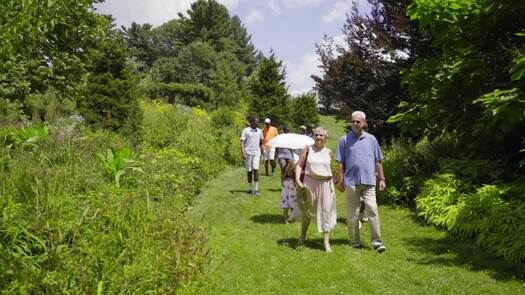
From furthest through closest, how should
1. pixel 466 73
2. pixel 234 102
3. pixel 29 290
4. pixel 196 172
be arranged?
pixel 234 102 < pixel 196 172 < pixel 466 73 < pixel 29 290

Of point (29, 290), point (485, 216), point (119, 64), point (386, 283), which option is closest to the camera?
point (29, 290)

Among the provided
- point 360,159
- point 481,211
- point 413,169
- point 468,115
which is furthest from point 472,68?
point 360,159

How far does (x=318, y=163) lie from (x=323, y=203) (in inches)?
24.8

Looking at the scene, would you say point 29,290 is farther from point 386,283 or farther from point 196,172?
point 196,172

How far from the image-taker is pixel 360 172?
24.2ft

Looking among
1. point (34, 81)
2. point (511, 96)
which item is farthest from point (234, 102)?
point (511, 96)

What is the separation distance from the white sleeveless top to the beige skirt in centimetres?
14

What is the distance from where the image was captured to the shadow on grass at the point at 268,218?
9828 mm

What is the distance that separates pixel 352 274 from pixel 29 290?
3.99m

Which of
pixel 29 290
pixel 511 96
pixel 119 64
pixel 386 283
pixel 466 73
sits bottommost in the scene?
pixel 386 283

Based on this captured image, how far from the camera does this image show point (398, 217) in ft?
33.0

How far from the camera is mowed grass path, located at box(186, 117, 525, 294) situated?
5973 millimetres

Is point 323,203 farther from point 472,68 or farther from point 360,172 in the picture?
point 472,68

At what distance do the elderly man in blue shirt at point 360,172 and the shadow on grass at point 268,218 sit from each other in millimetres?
2417
